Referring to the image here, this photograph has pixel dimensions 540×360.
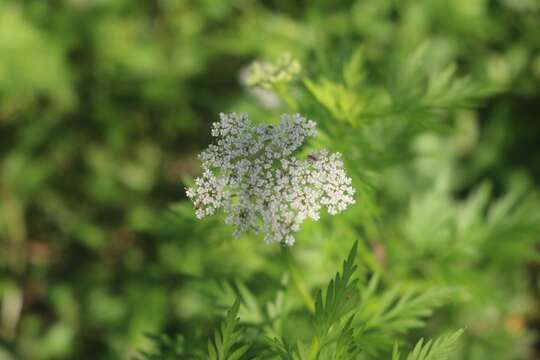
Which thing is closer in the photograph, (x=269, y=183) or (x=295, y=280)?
(x=269, y=183)

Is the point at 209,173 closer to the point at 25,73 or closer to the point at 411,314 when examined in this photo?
the point at 411,314

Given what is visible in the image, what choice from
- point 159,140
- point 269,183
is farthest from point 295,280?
point 159,140

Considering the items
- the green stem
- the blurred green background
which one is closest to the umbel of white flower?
the green stem

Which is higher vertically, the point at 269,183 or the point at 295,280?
the point at 269,183

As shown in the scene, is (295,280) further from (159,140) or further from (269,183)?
(159,140)

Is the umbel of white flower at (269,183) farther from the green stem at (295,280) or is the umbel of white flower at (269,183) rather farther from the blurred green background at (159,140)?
the blurred green background at (159,140)

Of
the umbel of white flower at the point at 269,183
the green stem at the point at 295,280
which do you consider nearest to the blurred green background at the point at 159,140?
the green stem at the point at 295,280

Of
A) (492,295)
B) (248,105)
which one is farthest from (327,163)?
(248,105)
